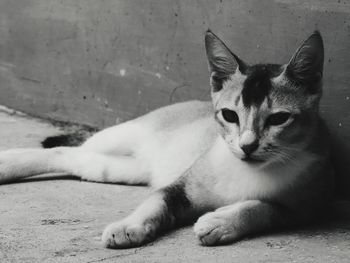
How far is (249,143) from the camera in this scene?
3.31m

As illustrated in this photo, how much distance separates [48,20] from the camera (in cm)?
579

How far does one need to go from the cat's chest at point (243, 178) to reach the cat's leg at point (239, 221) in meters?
0.09

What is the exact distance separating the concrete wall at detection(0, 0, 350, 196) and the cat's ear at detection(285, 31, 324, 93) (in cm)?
65

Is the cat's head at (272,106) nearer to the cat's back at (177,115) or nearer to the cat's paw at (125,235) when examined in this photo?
the cat's paw at (125,235)

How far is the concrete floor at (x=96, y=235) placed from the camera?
10.6 feet

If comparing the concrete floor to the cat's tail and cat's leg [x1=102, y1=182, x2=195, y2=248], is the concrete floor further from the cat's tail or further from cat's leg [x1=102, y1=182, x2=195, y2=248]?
the cat's tail

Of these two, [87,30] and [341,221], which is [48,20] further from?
[341,221]

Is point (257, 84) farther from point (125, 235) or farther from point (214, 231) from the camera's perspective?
point (125, 235)

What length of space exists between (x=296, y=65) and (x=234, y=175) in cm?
62

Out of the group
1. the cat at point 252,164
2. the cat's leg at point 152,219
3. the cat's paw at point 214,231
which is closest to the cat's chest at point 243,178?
the cat at point 252,164

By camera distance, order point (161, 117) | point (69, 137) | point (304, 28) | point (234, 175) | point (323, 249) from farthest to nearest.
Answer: point (69, 137) → point (161, 117) → point (304, 28) → point (234, 175) → point (323, 249)

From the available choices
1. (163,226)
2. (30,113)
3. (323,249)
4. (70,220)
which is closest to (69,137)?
(30,113)

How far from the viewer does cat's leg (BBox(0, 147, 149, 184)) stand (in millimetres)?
4383

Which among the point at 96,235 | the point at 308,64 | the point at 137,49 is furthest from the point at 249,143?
the point at 137,49
